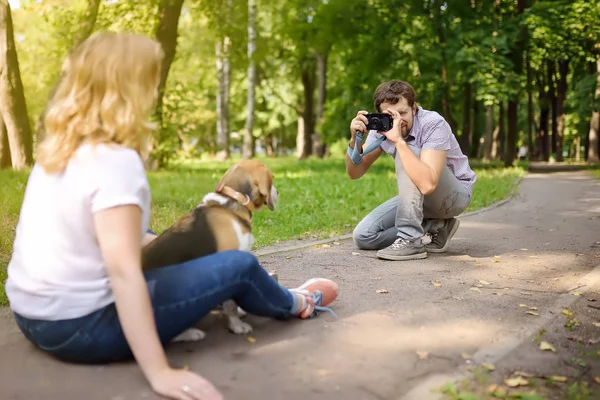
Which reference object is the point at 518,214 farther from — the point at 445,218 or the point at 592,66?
the point at 592,66

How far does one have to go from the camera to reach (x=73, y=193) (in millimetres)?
2859

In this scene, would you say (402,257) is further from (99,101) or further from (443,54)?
(443,54)

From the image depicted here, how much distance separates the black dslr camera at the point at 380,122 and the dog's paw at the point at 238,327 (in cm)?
267

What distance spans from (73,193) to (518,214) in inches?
346

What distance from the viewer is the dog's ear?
4.04 m

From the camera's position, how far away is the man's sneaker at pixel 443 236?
6.68 metres

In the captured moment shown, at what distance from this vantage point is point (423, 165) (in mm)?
5805

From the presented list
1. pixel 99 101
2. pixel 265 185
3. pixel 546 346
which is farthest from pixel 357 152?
pixel 99 101

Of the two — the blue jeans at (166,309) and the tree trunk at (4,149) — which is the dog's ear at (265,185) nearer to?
the blue jeans at (166,309)

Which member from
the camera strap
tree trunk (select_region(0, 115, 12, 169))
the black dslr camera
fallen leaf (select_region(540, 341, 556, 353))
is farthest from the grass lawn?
fallen leaf (select_region(540, 341, 556, 353))

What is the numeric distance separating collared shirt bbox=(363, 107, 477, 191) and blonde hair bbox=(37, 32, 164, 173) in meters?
3.53

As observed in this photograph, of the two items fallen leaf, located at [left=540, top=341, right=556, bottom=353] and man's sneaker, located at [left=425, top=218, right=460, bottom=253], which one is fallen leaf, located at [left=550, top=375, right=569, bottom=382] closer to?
fallen leaf, located at [left=540, top=341, right=556, bottom=353]

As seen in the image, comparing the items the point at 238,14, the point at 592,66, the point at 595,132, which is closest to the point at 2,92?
the point at 238,14

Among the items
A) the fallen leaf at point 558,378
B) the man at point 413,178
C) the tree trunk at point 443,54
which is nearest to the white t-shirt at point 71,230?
the fallen leaf at point 558,378
